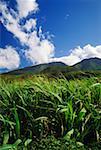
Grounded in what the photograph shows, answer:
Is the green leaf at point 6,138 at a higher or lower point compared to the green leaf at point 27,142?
higher

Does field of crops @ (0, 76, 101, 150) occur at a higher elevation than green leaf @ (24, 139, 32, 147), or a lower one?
higher

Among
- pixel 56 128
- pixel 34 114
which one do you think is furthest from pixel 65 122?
pixel 34 114

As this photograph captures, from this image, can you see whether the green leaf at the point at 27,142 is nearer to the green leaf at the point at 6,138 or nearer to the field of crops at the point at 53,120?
the field of crops at the point at 53,120

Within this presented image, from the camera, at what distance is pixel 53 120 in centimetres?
468

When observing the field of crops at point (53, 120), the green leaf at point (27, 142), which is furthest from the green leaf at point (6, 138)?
the green leaf at point (27, 142)

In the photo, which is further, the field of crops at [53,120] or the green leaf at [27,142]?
the field of crops at [53,120]

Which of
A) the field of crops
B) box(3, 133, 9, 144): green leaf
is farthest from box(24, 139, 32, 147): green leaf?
box(3, 133, 9, 144): green leaf

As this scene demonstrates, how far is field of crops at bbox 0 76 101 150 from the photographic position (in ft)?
14.1

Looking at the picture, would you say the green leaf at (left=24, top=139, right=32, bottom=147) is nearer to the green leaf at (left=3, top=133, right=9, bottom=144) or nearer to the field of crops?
the field of crops

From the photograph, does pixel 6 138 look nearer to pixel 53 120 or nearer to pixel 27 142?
pixel 27 142

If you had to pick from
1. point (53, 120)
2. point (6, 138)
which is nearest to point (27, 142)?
point (6, 138)

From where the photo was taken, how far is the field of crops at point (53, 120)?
14.1 feet

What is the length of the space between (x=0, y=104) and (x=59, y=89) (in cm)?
87

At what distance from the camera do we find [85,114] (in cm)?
480
